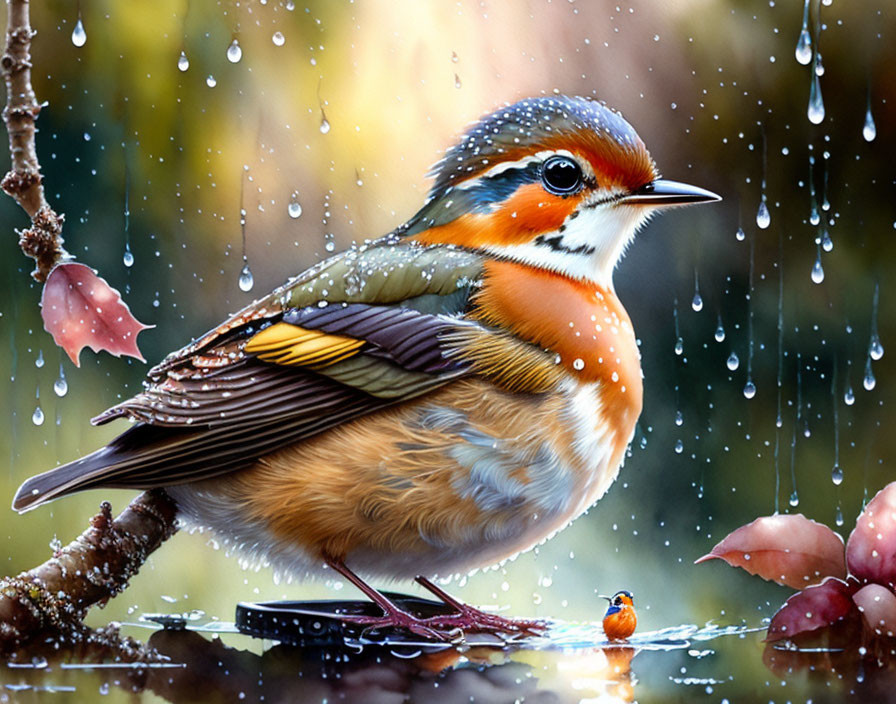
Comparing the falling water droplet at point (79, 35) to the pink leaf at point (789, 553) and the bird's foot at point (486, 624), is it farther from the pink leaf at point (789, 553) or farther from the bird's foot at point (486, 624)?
the pink leaf at point (789, 553)

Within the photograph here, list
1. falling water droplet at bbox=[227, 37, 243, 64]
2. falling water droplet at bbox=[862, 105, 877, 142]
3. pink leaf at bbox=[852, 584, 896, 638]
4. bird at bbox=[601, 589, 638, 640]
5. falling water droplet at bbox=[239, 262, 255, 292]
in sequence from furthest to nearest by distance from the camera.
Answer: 1. falling water droplet at bbox=[862, 105, 877, 142]
2. falling water droplet at bbox=[227, 37, 243, 64]
3. falling water droplet at bbox=[239, 262, 255, 292]
4. bird at bbox=[601, 589, 638, 640]
5. pink leaf at bbox=[852, 584, 896, 638]

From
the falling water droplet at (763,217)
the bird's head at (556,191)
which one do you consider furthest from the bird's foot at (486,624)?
the falling water droplet at (763,217)

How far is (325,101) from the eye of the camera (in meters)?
1.53

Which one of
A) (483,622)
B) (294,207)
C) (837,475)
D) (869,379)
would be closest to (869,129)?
(869,379)

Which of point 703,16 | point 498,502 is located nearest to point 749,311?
point 703,16

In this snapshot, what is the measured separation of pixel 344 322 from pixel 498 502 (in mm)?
206

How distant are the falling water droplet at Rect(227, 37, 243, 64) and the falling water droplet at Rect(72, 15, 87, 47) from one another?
0.16 meters

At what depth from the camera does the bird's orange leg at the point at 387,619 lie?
1.14 m

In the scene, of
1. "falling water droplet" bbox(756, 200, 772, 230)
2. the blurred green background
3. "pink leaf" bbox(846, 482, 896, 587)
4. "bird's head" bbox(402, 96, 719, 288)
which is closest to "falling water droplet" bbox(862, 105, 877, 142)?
the blurred green background

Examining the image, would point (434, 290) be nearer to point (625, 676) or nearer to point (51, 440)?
point (625, 676)

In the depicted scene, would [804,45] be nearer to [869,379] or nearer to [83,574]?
[869,379]

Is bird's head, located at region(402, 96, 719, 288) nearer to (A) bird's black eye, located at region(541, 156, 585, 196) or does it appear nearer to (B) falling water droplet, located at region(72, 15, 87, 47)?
(A) bird's black eye, located at region(541, 156, 585, 196)

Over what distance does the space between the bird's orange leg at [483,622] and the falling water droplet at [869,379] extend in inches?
24.0

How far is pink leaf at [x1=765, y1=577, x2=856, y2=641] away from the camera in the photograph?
3.53ft
